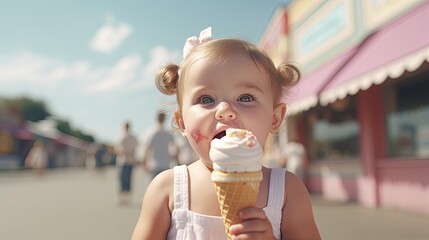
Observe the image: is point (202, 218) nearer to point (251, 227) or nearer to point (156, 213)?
point (156, 213)

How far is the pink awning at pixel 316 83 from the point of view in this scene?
7961 millimetres

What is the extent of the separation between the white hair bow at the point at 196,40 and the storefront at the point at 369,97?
13.0 ft

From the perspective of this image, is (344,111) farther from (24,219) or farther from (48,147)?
(48,147)

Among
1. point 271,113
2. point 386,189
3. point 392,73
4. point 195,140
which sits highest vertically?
point 392,73

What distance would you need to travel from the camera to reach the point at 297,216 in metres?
1.59

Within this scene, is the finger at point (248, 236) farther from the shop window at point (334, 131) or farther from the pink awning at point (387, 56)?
A: the shop window at point (334, 131)

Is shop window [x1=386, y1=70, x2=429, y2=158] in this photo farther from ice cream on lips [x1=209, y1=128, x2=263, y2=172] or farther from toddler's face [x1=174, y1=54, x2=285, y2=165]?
ice cream on lips [x1=209, y1=128, x2=263, y2=172]

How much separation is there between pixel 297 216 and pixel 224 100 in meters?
0.51

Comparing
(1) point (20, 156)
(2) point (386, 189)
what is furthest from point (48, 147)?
(2) point (386, 189)

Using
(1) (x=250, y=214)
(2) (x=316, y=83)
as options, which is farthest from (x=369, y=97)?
(1) (x=250, y=214)

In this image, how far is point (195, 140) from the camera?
152 centimetres

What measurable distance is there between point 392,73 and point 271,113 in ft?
14.8

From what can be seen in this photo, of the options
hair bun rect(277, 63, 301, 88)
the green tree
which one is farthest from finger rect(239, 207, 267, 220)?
the green tree

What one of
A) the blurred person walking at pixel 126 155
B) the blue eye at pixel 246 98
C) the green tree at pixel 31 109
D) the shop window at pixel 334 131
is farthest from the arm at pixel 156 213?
the green tree at pixel 31 109
